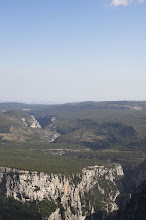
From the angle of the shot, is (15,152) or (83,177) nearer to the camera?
(83,177)

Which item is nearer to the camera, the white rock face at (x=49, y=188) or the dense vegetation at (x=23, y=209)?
the dense vegetation at (x=23, y=209)

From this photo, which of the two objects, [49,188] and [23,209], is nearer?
[23,209]

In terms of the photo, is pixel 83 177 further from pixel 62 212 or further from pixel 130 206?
pixel 130 206

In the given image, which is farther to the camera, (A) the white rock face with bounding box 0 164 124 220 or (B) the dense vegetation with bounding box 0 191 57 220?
(A) the white rock face with bounding box 0 164 124 220

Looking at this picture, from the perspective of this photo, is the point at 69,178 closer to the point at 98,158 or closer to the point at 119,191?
the point at 119,191

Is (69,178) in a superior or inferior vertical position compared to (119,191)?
superior

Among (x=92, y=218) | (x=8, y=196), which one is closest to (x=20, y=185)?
(x=8, y=196)

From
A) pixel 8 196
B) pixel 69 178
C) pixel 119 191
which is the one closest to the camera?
pixel 8 196

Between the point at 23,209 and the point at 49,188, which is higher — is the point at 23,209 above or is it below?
below

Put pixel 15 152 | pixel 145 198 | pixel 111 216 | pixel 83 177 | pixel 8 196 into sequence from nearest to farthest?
1. pixel 145 198
2. pixel 111 216
3. pixel 8 196
4. pixel 83 177
5. pixel 15 152
